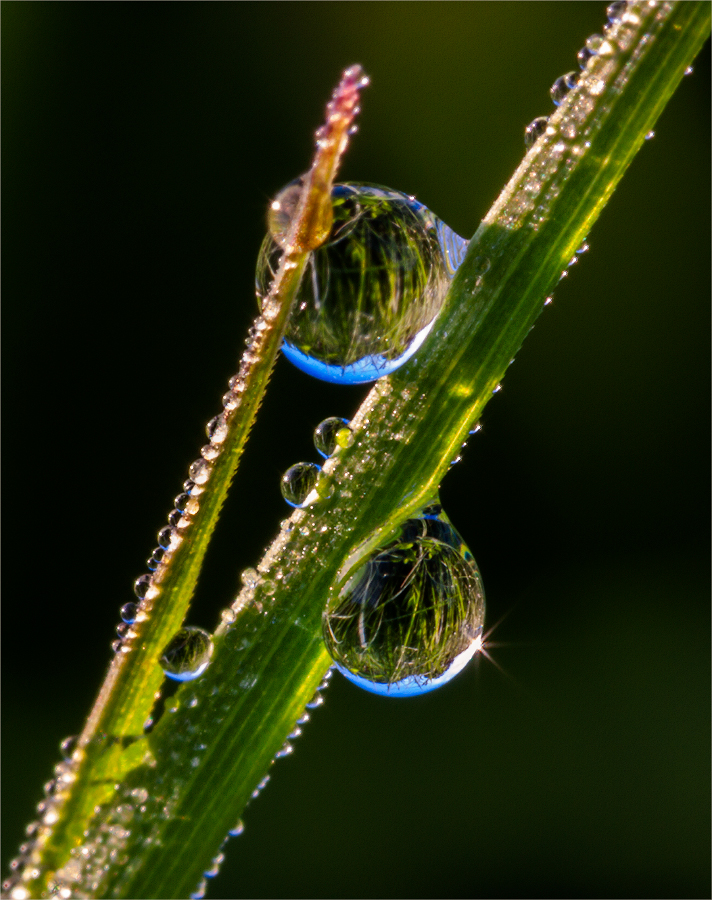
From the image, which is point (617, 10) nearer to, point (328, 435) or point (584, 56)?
point (584, 56)

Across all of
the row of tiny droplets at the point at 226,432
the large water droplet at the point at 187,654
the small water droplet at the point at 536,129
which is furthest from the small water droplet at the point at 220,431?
the small water droplet at the point at 536,129

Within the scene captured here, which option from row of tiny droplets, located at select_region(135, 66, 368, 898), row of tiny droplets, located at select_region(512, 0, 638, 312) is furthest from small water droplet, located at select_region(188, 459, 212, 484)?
Result: row of tiny droplets, located at select_region(512, 0, 638, 312)

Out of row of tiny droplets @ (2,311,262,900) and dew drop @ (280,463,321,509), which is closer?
row of tiny droplets @ (2,311,262,900)

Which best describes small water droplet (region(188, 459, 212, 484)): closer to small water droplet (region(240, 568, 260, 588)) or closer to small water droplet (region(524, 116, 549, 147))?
small water droplet (region(240, 568, 260, 588))

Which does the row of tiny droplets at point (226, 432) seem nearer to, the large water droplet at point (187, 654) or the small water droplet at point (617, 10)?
the large water droplet at point (187, 654)

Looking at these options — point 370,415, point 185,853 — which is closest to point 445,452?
point 370,415

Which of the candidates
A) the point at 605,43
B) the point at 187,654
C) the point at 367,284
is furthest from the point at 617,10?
the point at 187,654
